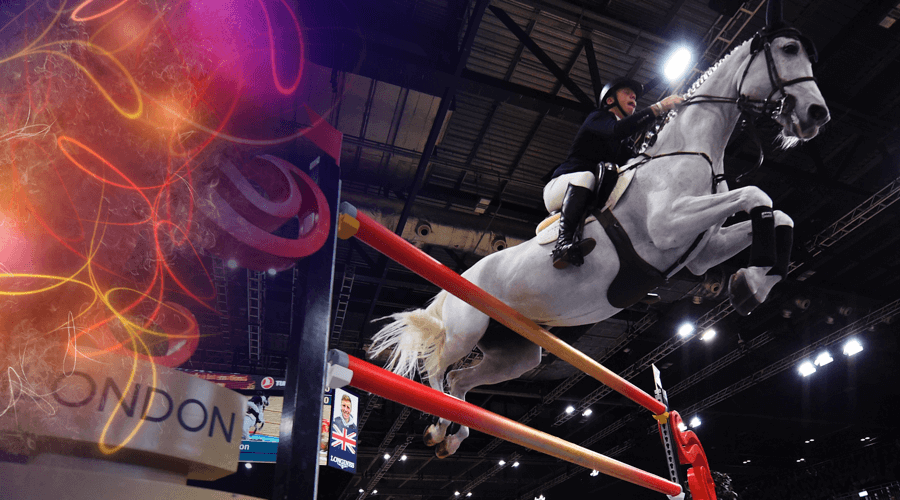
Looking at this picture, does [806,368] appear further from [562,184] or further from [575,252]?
[575,252]

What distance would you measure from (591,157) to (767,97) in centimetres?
76

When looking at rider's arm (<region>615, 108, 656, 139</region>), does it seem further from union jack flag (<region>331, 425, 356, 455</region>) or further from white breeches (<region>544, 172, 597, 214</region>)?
union jack flag (<region>331, 425, 356, 455</region>)

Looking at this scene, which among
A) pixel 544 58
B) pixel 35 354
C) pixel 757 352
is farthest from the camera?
pixel 757 352

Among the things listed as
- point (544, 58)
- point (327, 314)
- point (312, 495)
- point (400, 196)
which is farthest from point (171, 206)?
point (400, 196)

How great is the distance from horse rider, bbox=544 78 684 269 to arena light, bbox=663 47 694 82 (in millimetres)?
2632

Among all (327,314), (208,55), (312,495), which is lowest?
(312,495)

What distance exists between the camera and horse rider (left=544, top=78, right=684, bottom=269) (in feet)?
6.70

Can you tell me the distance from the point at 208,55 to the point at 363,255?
20.2 feet

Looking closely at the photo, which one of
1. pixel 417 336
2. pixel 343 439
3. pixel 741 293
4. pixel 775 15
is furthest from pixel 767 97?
pixel 343 439

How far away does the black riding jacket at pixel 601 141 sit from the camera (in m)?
2.12

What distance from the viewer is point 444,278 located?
1.44 metres

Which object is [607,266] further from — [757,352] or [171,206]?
[757,352]

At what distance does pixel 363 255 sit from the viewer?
7297 mm

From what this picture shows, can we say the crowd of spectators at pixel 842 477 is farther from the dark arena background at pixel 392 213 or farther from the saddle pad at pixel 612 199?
the saddle pad at pixel 612 199
